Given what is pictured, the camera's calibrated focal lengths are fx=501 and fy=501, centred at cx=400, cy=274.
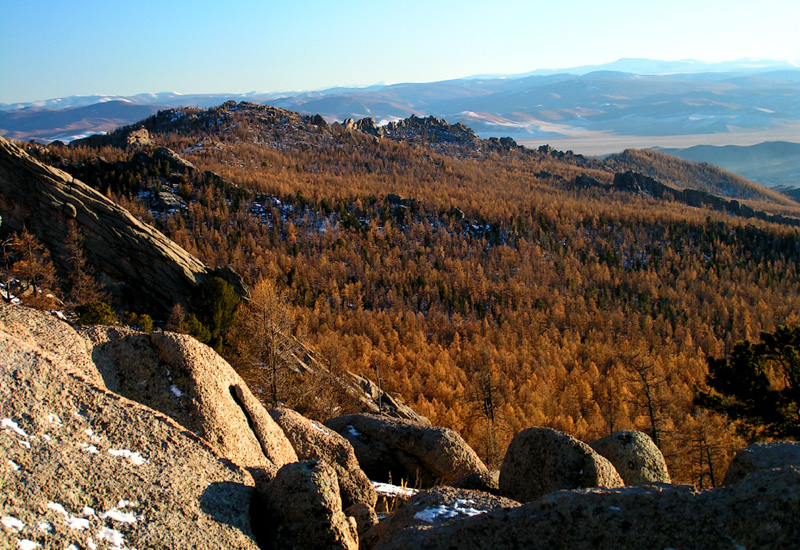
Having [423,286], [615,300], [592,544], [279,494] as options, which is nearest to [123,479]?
[279,494]

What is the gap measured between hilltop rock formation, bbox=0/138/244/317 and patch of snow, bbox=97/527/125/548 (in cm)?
3701

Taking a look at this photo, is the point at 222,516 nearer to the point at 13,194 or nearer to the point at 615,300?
the point at 13,194

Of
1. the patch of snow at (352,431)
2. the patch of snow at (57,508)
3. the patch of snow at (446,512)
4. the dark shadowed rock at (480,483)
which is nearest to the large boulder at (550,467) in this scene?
the dark shadowed rock at (480,483)

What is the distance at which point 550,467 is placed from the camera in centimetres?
1227

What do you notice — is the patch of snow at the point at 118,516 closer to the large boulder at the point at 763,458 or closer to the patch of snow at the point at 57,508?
the patch of snow at the point at 57,508

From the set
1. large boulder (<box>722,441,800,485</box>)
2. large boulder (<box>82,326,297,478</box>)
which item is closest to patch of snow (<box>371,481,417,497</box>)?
large boulder (<box>82,326,297,478</box>)

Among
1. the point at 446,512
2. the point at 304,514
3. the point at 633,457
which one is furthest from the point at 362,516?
the point at 633,457

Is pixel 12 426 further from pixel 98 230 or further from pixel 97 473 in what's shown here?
pixel 98 230

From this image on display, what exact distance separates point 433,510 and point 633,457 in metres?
10.7

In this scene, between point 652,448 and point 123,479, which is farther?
point 652,448

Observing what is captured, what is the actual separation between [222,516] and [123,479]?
5.03ft

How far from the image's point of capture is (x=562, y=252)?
114 metres

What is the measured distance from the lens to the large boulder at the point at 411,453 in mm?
16562

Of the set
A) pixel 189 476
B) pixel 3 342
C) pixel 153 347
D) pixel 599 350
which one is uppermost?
pixel 3 342
